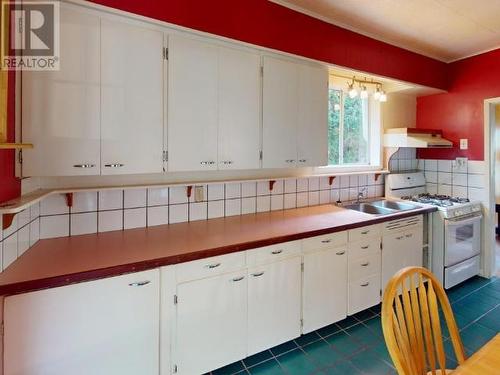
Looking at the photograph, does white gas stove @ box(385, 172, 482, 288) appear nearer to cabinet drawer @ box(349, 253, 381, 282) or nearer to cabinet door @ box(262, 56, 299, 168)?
cabinet drawer @ box(349, 253, 381, 282)

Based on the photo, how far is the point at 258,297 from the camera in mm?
1857

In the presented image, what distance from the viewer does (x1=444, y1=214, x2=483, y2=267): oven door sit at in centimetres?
285

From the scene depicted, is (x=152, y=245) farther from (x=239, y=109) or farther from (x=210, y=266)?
(x=239, y=109)

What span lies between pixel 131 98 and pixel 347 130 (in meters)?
2.40

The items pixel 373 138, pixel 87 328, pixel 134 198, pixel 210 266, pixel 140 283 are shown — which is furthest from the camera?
pixel 373 138

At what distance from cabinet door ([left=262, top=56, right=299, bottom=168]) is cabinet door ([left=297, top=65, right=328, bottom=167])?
2.5 inches

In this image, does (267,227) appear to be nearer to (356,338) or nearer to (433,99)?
(356,338)

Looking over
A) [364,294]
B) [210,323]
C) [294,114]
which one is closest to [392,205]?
[364,294]

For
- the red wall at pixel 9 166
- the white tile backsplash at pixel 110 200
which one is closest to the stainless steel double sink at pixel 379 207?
the white tile backsplash at pixel 110 200

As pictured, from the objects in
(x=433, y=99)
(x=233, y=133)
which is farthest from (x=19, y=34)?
(x=433, y=99)

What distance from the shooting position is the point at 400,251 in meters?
2.63

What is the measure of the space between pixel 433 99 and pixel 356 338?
9.89 ft

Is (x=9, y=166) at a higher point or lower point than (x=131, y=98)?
lower

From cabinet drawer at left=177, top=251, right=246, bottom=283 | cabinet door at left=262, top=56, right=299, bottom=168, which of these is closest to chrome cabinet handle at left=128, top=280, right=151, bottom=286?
cabinet drawer at left=177, top=251, right=246, bottom=283
